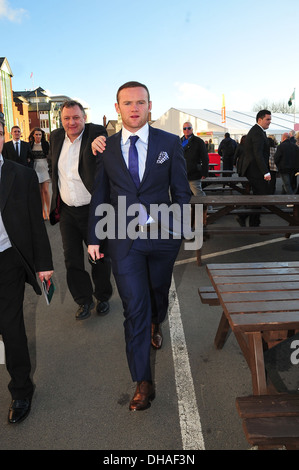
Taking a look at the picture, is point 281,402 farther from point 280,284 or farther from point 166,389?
point 166,389

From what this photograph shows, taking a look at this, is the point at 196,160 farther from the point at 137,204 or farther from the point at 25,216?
the point at 25,216

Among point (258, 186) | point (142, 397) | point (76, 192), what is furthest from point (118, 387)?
point (258, 186)

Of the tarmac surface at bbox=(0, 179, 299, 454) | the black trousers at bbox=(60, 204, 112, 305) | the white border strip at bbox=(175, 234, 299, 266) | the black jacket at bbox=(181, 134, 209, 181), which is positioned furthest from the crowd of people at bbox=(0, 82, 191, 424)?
the black jacket at bbox=(181, 134, 209, 181)

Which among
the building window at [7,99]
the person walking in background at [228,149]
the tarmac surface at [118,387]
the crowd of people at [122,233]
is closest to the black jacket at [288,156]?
the person walking in background at [228,149]

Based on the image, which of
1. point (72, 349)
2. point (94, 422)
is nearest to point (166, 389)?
point (94, 422)

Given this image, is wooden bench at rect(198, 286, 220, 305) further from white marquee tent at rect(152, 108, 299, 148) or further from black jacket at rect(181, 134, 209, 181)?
white marquee tent at rect(152, 108, 299, 148)

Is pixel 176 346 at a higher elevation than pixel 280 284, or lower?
lower

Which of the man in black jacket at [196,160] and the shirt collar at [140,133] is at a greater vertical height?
the shirt collar at [140,133]

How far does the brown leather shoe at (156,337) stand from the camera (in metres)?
3.56

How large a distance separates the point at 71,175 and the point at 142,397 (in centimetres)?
221

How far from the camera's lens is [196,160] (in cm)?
851

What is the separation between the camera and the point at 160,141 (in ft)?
9.42

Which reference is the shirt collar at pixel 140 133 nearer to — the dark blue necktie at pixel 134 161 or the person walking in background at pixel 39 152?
the dark blue necktie at pixel 134 161
